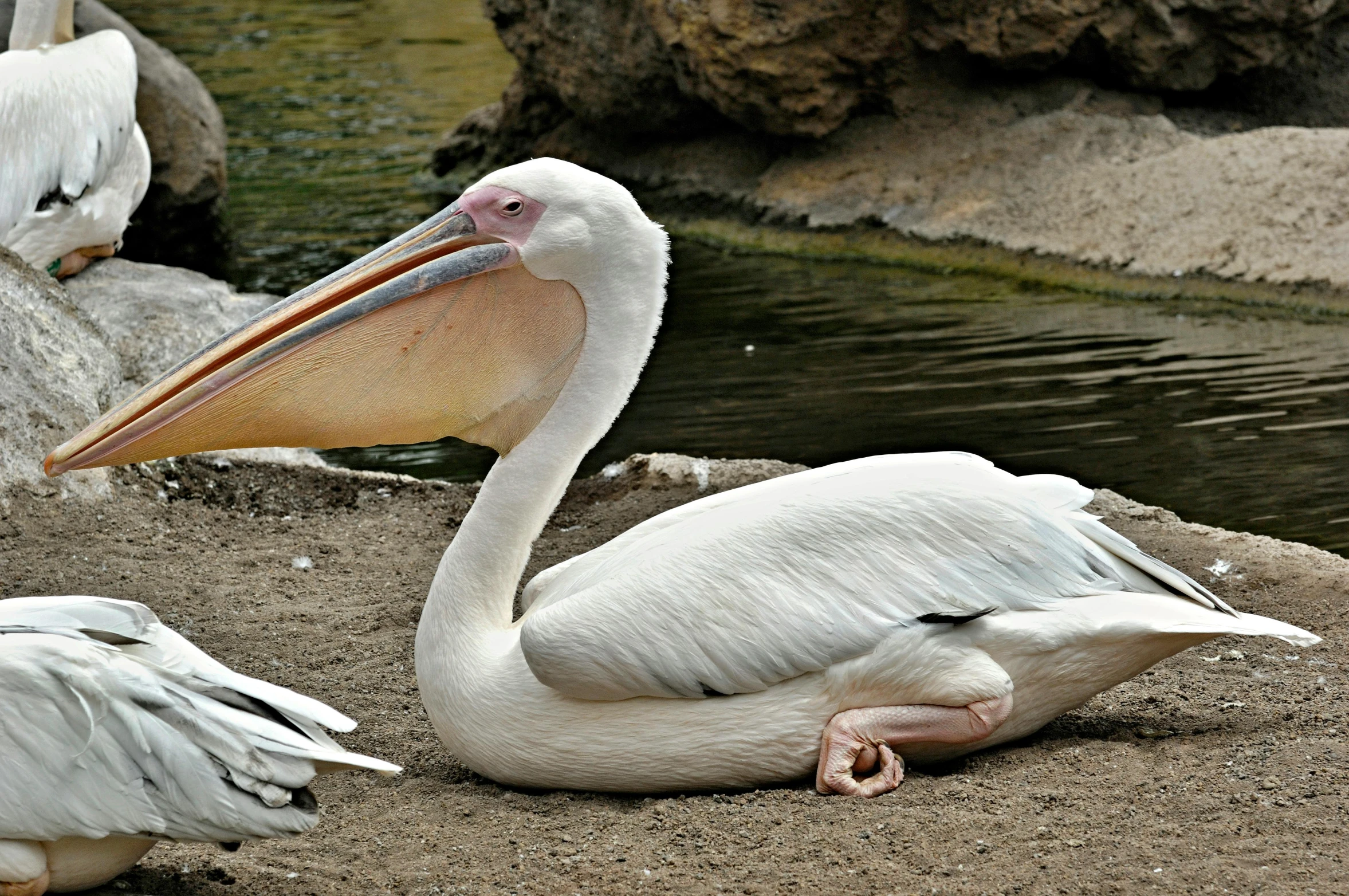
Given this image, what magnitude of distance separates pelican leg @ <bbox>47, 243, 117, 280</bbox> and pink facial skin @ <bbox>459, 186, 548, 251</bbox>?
3.78 metres

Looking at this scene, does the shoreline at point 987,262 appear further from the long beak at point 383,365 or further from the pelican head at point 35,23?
the long beak at point 383,365

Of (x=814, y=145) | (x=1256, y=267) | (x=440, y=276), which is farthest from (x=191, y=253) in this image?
(x=440, y=276)

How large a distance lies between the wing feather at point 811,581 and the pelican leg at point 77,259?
164 inches

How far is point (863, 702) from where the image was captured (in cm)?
289

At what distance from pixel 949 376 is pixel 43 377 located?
409 cm

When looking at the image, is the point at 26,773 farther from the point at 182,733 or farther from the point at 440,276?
the point at 440,276

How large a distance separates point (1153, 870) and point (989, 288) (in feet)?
22.7

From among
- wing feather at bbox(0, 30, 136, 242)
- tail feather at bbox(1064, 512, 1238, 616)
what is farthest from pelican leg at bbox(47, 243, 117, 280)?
tail feather at bbox(1064, 512, 1238, 616)

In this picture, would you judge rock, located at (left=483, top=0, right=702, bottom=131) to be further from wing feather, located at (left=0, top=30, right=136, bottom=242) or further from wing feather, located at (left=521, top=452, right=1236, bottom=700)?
wing feather, located at (left=521, top=452, right=1236, bottom=700)

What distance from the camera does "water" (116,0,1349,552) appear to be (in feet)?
19.1

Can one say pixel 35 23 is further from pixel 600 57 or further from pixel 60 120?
pixel 600 57

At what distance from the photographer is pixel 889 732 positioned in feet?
9.44

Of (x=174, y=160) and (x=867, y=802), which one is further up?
(x=867, y=802)

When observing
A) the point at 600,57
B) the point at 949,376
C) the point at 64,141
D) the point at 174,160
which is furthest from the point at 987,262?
the point at 64,141
